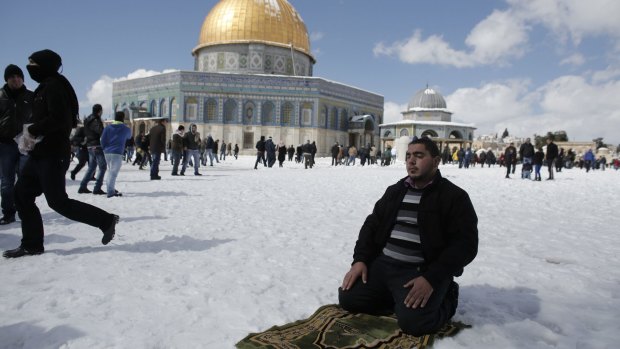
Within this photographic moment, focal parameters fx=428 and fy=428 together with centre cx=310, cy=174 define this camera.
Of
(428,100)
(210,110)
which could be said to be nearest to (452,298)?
(210,110)

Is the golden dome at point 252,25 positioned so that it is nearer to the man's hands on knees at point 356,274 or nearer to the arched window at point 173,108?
the arched window at point 173,108

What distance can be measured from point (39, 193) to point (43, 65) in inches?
38.0

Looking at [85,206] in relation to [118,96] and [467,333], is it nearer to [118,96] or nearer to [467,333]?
[467,333]

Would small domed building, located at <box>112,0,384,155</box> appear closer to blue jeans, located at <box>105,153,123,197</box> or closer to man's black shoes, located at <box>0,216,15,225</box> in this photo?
blue jeans, located at <box>105,153,123,197</box>

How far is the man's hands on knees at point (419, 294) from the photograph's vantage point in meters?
2.07

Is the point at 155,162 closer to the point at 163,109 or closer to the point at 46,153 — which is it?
the point at 46,153

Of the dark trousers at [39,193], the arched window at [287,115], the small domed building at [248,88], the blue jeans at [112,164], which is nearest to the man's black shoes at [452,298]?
the dark trousers at [39,193]

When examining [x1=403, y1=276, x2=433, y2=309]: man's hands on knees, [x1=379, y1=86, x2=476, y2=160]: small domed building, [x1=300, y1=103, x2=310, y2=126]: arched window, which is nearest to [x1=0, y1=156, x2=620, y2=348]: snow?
[x1=403, y1=276, x2=433, y2=309]: man's hands on knees

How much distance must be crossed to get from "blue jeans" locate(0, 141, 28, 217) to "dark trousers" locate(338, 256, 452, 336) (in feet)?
12.3

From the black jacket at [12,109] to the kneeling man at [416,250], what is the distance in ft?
11.5

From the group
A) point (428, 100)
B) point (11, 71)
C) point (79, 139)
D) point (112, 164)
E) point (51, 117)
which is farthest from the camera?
point (428, 100)

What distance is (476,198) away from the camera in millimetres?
7855

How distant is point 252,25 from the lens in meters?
36.1

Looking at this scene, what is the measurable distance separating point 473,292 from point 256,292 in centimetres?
141
